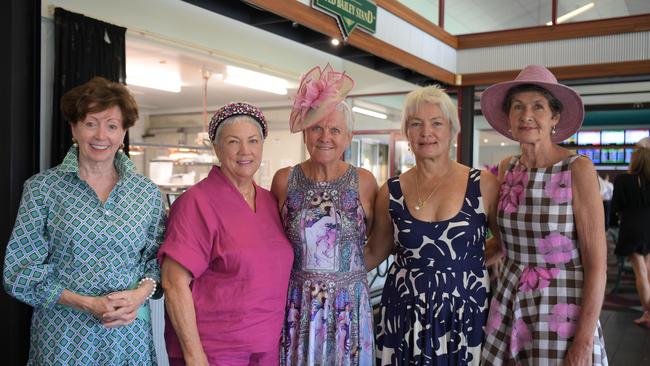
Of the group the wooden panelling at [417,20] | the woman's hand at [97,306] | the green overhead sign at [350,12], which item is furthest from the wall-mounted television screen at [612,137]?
the woman's hand at [97,306]

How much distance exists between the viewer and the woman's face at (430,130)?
86.1 inches

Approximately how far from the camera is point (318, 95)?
7.12 feet

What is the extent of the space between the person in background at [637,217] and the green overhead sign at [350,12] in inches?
126

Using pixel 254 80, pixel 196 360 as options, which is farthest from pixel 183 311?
pixel 254 80

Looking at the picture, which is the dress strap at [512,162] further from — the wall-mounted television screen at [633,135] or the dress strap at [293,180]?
the wall-mounted television screen at [633,135]

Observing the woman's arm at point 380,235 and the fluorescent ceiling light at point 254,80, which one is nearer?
the woman's arm at point 380,235

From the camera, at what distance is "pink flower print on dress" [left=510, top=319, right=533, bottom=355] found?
6.59ft

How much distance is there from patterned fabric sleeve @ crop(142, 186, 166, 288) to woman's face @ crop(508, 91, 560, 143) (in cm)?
138

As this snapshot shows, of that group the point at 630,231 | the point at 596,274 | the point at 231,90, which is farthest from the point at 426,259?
the point at 231,90

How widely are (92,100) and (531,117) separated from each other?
159 cm

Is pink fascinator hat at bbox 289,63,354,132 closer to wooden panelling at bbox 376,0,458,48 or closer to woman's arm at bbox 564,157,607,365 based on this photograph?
woman's arm at bbox 564,157,607,365

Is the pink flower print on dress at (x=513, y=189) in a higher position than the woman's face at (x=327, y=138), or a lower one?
lower

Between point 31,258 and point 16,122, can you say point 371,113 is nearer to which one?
point 16,122

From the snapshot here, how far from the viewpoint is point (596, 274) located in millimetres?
1860
